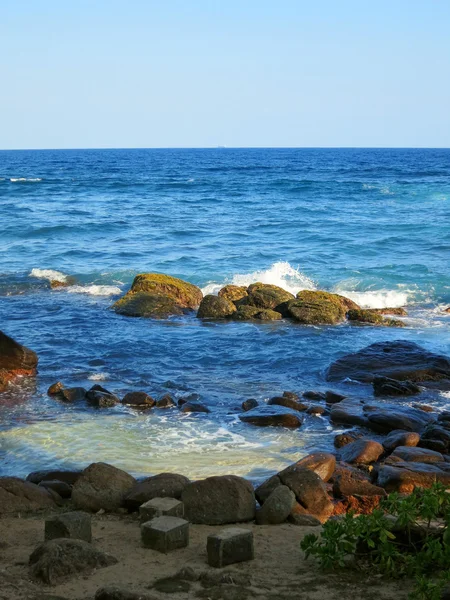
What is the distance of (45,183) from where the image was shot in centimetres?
5847

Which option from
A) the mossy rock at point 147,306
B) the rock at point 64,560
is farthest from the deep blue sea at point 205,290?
the rock at point 64,560

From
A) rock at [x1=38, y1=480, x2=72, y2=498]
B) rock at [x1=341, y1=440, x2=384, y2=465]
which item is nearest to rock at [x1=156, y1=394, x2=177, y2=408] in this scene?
rock at [x1=341, y1=440, x2=384, y2=465]

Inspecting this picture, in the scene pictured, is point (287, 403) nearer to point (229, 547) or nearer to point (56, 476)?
point (56, 476)

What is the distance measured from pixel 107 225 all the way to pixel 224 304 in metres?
16.4

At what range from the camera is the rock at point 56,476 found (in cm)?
966

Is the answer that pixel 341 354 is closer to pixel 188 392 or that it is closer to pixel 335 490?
pixel 188 392

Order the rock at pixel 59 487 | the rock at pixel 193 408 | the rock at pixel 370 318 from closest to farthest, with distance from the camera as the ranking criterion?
the rock at pixel 59 487
the rock at pixel 193 408
the rock at pixel 370 318

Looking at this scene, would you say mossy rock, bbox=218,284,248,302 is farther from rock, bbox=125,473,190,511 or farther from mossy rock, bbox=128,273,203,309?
rock, bbox=125,473,190,511

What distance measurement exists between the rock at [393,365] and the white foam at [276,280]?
7887 mm

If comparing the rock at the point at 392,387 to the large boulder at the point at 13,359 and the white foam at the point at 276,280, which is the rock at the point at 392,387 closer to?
the large boulder at the point at 13,359

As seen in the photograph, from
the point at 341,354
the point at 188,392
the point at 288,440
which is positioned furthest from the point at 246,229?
the point at 288,440

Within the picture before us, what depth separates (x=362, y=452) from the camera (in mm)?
10594

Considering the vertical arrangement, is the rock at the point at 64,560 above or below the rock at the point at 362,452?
above

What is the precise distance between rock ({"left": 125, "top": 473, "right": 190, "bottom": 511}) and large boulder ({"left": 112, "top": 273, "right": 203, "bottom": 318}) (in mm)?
10771
